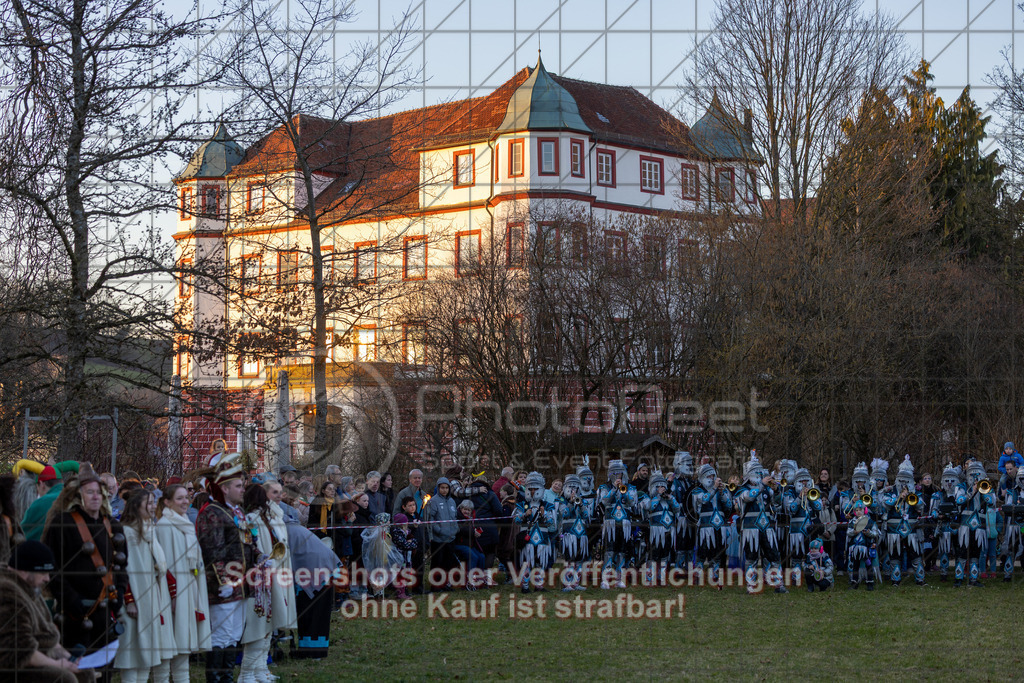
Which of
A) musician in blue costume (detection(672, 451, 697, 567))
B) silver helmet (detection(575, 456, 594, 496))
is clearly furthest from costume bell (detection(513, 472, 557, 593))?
musician in blue costume (detection(672, 451, 697, 567))

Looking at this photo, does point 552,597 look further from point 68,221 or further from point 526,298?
point 526,298

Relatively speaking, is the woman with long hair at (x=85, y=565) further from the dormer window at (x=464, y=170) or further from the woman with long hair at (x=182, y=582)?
the dormer window at (x=464, y=170)

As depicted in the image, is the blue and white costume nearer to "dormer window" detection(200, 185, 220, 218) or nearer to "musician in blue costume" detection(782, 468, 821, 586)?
"musician in blue costume" detection(782, 468, 821, 586)

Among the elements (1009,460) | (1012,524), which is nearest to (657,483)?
(1012,524)

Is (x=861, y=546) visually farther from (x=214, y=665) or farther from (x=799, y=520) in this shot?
(x=214, y=665)

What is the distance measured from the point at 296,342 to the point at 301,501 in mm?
2951

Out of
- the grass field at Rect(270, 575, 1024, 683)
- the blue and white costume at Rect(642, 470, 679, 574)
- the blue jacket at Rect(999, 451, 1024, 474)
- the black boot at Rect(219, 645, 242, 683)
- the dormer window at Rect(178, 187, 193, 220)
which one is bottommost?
the grass field at Rect(270, 575, 1024, 683)

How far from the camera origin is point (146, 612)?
353 inches

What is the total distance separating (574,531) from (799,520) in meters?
3.40

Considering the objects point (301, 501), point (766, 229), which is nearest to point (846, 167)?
point (766, 229)

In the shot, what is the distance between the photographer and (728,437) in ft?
93.9

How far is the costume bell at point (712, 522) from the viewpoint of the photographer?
1747 cm

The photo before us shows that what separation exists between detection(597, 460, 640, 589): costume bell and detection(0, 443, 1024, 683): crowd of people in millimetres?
31

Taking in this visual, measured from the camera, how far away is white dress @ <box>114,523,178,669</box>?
350 inches
